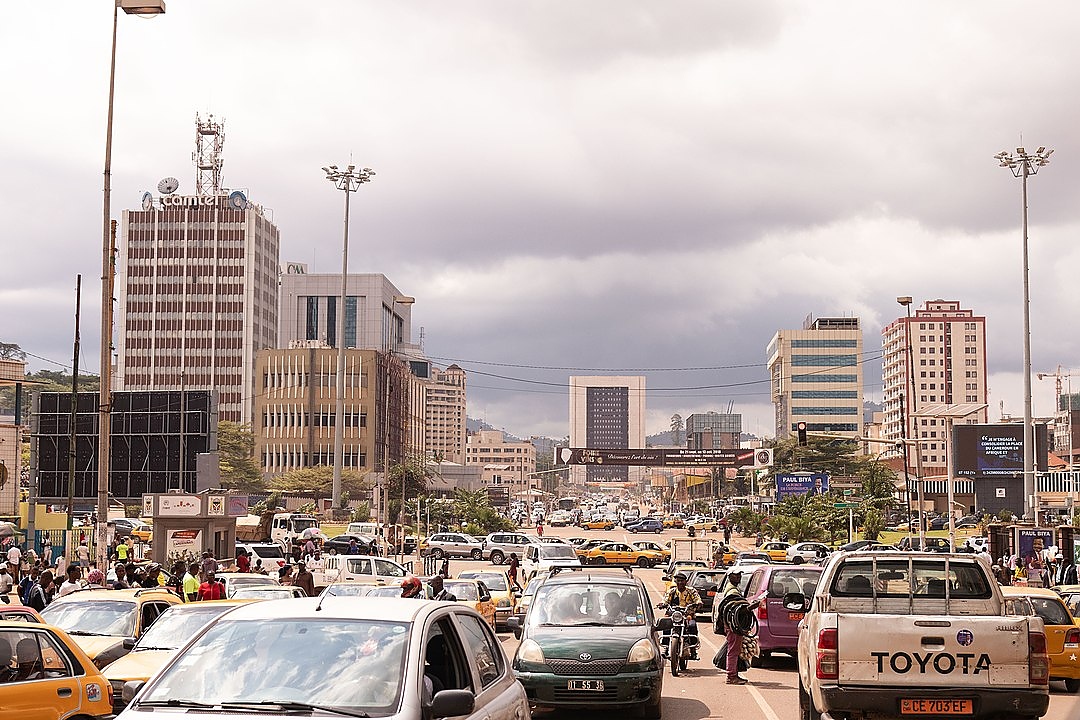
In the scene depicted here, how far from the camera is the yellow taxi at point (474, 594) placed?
2659 centimetres

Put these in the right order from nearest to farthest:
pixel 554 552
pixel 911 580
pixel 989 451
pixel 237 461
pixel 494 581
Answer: pixel 911 580 < pixel 494 581 < pixel 554 552 < pixel 989 451 < pixel 237 461

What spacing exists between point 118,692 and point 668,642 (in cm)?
964

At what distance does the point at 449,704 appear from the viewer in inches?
269

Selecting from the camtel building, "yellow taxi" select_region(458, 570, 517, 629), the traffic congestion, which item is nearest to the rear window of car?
the traffic congestion

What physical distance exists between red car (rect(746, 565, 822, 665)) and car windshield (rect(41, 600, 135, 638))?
959 cm

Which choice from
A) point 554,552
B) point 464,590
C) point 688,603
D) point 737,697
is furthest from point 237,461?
point 737,697

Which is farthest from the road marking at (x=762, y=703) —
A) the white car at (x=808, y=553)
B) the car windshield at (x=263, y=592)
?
the white car at (x=808, y=553)

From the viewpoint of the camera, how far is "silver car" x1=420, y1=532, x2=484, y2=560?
66.8 meters

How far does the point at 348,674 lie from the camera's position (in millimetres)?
6973

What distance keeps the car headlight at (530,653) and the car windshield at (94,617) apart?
4660 millimetres

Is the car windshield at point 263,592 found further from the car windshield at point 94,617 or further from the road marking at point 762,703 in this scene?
the road marking at point 762,703

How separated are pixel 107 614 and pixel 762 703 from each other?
810 cm

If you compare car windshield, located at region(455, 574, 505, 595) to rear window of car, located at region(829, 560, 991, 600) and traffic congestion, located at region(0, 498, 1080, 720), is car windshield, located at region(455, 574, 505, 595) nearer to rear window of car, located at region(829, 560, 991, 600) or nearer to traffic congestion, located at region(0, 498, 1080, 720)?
traffic congestion, located at region(0, 498, 1080, 720)

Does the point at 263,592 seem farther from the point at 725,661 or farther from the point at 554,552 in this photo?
the point at 554,552
